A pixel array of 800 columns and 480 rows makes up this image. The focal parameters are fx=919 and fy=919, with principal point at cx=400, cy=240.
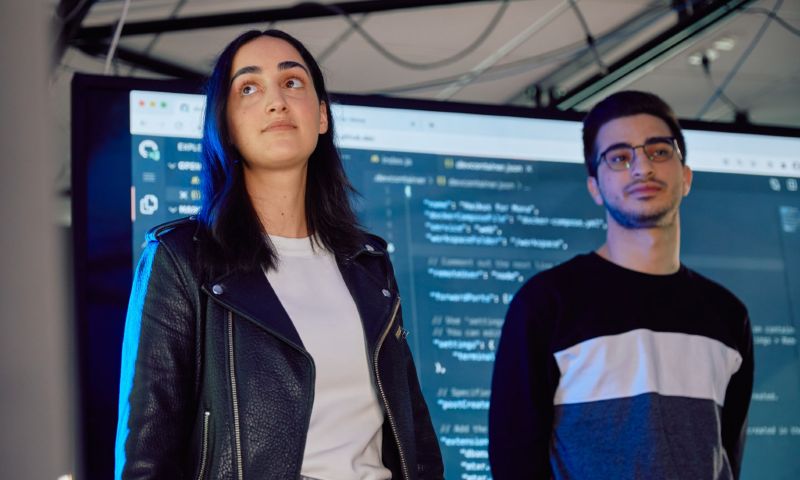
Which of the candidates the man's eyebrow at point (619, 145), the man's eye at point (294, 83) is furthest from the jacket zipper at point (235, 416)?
the man's eyebrow at point (619, 145)

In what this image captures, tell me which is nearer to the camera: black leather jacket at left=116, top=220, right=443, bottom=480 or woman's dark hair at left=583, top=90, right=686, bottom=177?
black leather jacket at left=116, top=220, right=443, bottom=480

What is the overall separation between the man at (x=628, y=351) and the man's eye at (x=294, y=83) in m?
0.79

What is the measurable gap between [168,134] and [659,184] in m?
1.27

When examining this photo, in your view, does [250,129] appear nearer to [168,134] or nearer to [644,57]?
[168,134]

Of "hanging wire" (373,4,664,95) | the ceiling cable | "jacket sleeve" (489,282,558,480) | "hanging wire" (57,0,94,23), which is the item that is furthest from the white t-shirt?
"hanging wire" (373,4,664,95)

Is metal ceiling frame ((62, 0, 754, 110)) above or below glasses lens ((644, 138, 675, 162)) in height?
above

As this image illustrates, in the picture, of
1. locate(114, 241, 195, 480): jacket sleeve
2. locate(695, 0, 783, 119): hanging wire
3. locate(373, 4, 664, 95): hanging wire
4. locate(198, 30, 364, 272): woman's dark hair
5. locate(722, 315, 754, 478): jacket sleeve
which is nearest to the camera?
locate(114, 241, 195, 480): jacket sleeve

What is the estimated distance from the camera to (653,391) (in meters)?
2.00

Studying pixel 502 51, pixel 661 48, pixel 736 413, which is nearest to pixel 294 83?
pixel 736 413

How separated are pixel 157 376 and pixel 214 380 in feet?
0.26

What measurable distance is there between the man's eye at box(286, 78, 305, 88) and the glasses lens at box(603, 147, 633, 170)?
0.95 meters

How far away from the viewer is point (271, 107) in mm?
1491

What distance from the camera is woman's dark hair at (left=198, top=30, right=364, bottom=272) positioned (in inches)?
55.3

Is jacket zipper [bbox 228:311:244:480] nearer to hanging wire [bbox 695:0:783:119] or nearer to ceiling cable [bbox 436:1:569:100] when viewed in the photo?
ceiling cable [bbox 436:1:569:100]
